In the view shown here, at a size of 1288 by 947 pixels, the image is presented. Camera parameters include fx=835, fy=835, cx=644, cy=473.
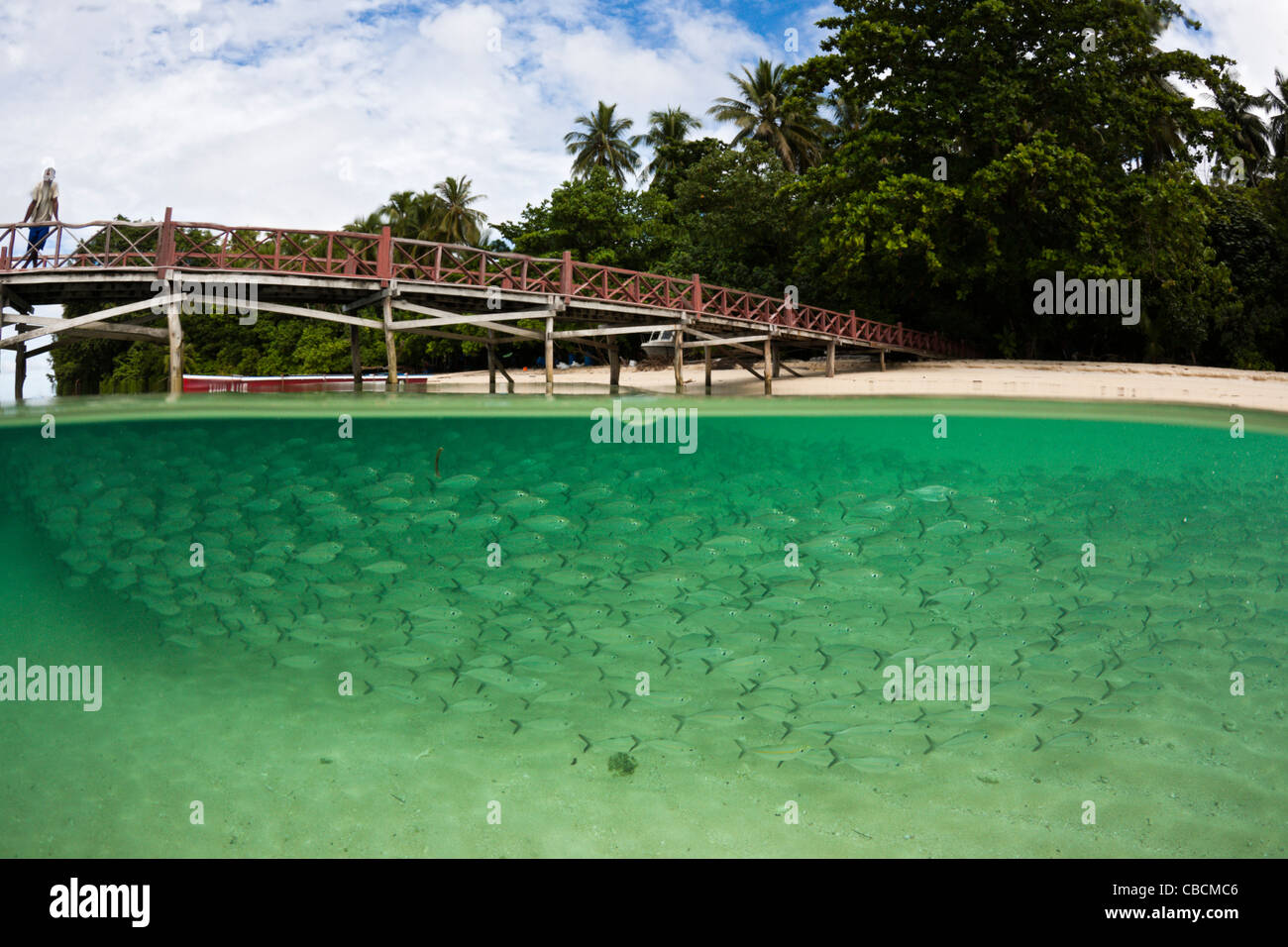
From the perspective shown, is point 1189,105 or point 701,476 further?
point 1189,105

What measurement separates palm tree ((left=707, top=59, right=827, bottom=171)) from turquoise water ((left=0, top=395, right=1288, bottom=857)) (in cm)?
3850

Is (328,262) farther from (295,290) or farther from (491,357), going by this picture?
(491,357)

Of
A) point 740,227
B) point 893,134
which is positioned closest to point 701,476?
point 893,134

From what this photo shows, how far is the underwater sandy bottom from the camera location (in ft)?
14.2

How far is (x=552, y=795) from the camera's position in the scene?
4.79 meters

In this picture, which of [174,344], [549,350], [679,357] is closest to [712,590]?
[549,350]

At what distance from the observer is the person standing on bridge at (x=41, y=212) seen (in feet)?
60.5

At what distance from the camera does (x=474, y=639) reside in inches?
291

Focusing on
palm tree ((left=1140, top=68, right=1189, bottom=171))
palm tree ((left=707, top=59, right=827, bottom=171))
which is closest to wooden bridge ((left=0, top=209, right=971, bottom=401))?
palm tree ((left=1140, top=68, right=1189, bottom=171))

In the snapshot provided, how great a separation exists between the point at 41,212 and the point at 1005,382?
24.7m

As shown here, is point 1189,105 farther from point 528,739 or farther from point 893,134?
point 528,739

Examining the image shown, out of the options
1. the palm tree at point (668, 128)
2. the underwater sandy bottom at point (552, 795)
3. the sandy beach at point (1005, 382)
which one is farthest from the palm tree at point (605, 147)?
the underwater sandy bottom at point (552, 795)

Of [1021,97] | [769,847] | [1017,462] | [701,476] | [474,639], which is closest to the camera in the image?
[769,847]
